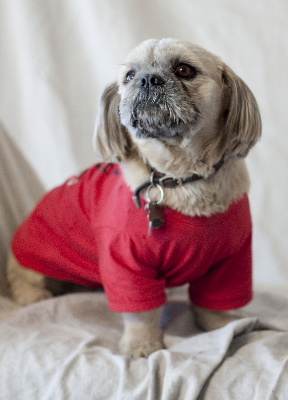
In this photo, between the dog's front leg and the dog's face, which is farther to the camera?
the dog's front leg

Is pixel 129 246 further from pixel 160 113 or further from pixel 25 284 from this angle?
pixel 25 284

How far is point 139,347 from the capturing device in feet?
3.83

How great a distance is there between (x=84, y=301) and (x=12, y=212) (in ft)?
1.45

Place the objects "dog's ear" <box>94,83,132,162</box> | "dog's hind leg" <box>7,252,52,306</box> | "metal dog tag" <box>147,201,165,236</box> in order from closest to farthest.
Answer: "metal dog tag" <box>147,201,165,236</box> → "dog's ear" <box>94,83,132,162</box> → "dog's hind leg" <box>7,252,52,306</box>

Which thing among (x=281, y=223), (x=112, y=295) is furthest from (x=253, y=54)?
(x=112, y=295)

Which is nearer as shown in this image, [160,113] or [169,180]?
[160,113]

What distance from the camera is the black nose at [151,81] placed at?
1010 millimetres

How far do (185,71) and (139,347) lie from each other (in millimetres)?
692

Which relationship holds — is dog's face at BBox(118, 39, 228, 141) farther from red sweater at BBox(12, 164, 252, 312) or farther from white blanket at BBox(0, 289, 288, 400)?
white blanket at BBox(0, 289, 288, 400)

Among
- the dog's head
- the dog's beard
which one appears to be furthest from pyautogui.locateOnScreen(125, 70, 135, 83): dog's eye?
the dog's beard

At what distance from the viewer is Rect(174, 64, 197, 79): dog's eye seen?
106 centimetres

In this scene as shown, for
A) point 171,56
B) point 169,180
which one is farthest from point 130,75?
point 169,180

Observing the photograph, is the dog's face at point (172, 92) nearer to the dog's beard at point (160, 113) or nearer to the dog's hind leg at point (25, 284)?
the dog's beard at point (160, 113)

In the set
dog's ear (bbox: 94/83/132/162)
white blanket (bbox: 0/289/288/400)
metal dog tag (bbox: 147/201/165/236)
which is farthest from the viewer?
dog's ear (bbox: 94/83/132/162)
